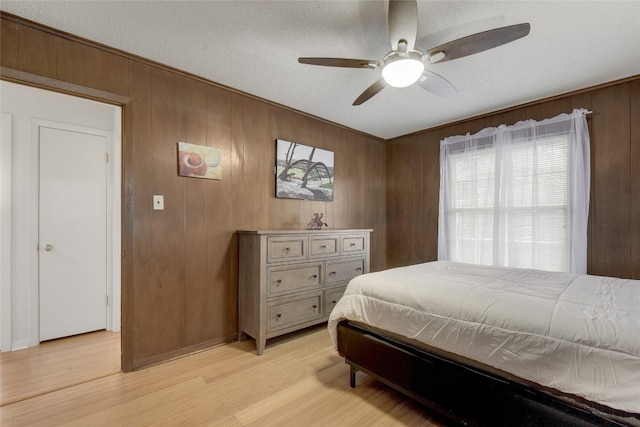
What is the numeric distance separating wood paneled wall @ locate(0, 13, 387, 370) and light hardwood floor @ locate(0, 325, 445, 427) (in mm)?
297

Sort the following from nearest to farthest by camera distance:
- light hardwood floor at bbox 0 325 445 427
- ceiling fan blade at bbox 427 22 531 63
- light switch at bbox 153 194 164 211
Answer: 1. ceiling fan blade at bbox 427 22 531 63
2. light hardwood floor at bbox 0 325 445 427
3. light switch at bbox 153 194 164 211

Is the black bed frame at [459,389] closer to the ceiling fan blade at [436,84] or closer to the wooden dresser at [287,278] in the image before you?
the wooden dresser at [287,278]

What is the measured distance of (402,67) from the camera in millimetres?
1672

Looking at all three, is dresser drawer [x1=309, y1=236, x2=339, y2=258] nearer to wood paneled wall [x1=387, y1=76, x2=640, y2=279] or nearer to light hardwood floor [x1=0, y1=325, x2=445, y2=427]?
light hardwood floor [x1=0, y1=325, x2=445, y2=427]

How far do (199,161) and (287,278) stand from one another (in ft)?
4.33

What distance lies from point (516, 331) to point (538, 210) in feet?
7.38

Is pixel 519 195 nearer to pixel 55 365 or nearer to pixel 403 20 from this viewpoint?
pixel 403 20

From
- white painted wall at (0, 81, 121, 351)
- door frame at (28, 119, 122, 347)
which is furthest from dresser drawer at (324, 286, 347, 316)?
white painted wall at (0, 81, 121, 351)

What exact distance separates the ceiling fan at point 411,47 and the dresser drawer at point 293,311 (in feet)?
6.47

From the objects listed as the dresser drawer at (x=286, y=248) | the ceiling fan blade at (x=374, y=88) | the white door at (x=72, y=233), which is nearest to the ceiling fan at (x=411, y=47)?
the ceiling fan blade at (x=374, y=88)

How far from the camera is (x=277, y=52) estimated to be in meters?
2.13

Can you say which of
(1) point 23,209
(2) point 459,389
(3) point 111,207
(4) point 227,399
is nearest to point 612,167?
(2) point 459,389

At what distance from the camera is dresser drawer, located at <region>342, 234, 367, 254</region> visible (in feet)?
10.0

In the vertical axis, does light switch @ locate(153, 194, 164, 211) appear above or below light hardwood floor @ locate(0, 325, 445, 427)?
above
